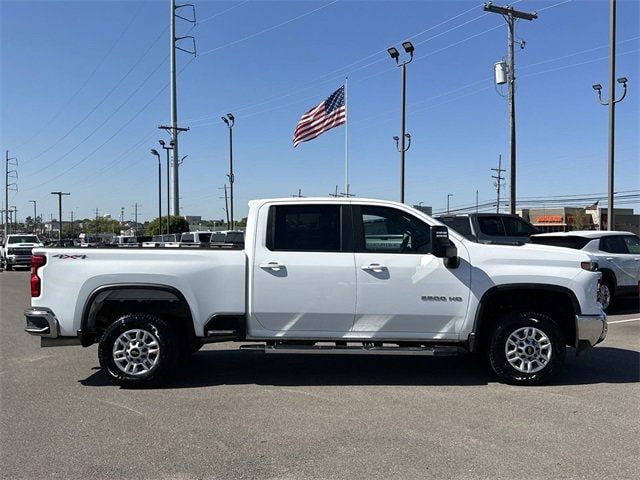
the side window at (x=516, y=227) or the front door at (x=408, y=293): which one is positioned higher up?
the side window at (x=516, y=227)

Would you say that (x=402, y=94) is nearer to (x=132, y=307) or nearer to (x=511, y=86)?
(x=511, y=86)

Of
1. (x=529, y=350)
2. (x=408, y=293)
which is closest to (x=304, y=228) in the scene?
(x=408, y=293)

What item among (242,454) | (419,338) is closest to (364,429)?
(242,454)

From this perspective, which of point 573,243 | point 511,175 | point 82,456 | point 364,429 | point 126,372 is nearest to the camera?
point 82,456

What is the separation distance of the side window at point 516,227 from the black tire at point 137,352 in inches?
401

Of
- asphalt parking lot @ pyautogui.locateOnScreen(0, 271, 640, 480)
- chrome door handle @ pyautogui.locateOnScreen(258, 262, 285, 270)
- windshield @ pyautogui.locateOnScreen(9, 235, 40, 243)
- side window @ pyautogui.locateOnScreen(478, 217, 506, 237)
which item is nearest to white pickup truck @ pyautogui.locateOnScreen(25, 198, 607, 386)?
chrome door handle @ pyautogui.locateOnScreen(258, 262, 285, 270)

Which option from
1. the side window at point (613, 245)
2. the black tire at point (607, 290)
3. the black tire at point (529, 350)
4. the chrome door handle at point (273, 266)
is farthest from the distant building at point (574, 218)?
the chrome door handle at point (273, 266)

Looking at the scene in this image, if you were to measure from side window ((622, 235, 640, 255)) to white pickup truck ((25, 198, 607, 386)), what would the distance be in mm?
7028

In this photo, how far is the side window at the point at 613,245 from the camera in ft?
39.3

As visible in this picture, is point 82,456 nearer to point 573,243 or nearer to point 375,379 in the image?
point 375,379

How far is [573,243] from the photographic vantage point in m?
12.0

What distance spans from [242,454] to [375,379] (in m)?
2.47

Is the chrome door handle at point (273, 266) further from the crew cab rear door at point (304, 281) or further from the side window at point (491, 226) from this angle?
the side window at point (491, 226)

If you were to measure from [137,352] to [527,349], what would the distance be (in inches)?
166
